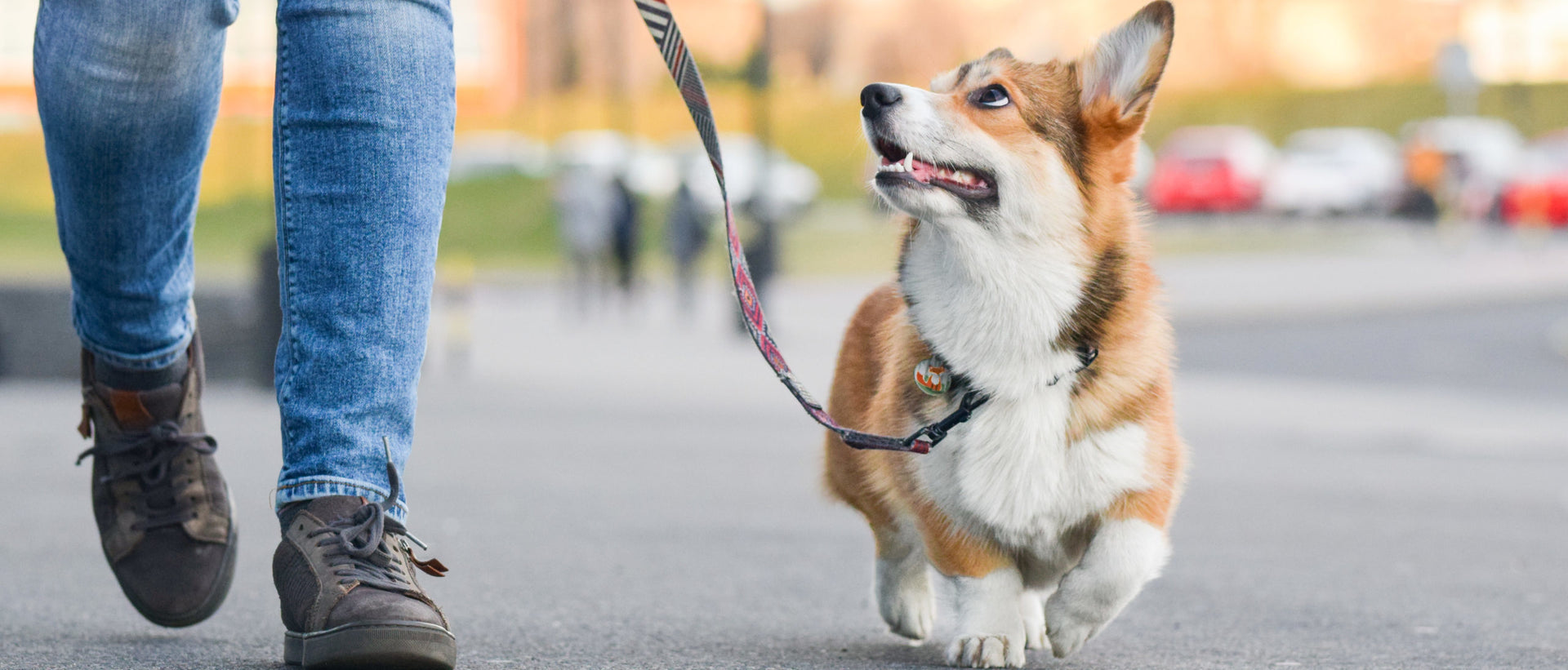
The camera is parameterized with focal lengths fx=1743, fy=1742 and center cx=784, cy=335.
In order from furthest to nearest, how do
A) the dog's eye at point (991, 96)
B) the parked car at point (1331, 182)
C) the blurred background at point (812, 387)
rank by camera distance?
the parked car at point (1331, 182) < the blurred background at point (812, 387) < the dog's eye at point (991, 96)

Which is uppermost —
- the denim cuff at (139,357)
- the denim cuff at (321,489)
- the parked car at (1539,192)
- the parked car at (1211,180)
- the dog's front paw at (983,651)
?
the denim cuff at (139,357)

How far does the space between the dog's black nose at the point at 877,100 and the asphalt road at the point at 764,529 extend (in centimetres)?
89

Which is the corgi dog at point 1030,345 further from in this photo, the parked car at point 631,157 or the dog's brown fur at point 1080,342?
the parked car at point 631,157

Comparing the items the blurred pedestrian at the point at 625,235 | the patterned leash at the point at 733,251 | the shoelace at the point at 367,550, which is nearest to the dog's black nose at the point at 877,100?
the patterned leash at the point at 733,251

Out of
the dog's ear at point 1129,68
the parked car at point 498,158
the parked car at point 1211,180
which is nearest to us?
the dog's ear at point 1129,68

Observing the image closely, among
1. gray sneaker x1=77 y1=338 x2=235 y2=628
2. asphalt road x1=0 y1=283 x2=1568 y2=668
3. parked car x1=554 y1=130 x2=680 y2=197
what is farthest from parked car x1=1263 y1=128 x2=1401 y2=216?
gray sneaker x1=77 y1=338 x2=235 y2=628

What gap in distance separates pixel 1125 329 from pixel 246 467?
5.04m

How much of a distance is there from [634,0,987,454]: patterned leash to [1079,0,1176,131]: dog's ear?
56cm

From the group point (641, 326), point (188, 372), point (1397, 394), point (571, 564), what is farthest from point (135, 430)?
point (641, 326)

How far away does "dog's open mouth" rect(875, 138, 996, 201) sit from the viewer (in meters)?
2.83

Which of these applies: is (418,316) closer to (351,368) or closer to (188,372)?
(351,368)

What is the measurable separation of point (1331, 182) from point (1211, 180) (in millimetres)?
2592

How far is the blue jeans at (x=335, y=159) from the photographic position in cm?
246

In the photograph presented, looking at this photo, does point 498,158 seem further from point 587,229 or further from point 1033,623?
point 1033,623
